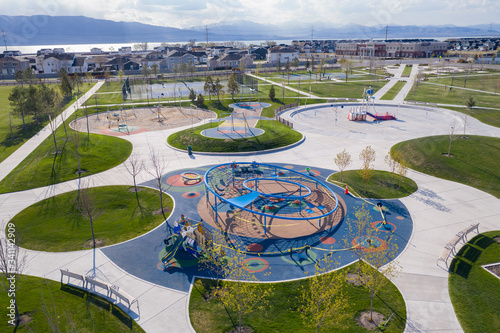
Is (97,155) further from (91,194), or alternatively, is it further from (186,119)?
(186,119)

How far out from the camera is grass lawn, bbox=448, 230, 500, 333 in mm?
19406

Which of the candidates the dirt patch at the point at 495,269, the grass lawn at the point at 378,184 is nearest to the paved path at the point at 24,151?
the grass lawn at the point at 378,184

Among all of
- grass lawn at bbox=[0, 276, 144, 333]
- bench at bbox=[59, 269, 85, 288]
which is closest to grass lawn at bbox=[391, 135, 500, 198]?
grass lawn at bbox=[0, 276, 144, 333]

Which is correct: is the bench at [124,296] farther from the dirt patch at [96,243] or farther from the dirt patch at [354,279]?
the dirt patch at [354,279]

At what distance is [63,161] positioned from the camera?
44.3 meters

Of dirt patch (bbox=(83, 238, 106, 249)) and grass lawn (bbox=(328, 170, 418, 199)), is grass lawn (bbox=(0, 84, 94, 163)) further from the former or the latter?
grass lawn (bbox=(328, 170, 418, 199))

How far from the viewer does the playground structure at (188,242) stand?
24984mm

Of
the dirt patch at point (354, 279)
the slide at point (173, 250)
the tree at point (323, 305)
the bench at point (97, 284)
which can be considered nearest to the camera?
the tree at point (323, 305)

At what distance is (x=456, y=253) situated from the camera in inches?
1003

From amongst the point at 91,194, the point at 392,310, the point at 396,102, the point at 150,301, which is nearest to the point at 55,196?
the point at 91,194

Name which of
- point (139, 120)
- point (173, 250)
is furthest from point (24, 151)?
point (173, 250)

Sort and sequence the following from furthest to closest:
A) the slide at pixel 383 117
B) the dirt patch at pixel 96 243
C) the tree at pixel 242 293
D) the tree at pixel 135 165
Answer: the slide at pixel 383 117 → the tree at pixel 135 165 → the dirt patch at pixel 96 243 → the tree at pixel 242 293

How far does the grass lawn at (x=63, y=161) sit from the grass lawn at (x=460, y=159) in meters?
40.3

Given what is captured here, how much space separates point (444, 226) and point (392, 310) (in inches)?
502
